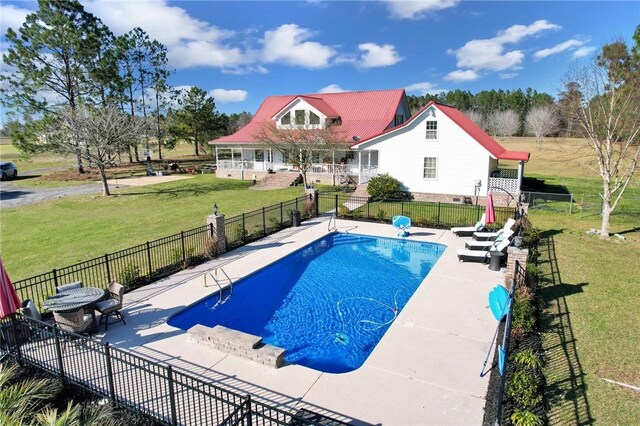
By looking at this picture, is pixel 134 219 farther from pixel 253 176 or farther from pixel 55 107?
pixel 55 107

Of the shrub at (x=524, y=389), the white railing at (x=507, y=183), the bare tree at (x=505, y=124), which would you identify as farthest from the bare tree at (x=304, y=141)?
the bare tree at (x=505, y=124)

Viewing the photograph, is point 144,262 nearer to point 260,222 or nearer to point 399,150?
point 260,222

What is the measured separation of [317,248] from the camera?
17.5 meters

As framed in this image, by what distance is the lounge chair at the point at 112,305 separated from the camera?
9488 millimetres

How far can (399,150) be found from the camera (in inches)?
1078

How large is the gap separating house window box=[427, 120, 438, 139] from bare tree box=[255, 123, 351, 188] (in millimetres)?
6686

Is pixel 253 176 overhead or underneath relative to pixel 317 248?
overhead

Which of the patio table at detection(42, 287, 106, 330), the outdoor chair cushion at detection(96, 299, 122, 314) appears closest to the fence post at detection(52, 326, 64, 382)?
the patio table at detection(42, 287, 106, 330)

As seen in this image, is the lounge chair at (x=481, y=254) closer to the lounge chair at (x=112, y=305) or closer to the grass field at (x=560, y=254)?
the grass field at (x=560, y=254)

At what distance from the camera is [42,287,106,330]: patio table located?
28.1 ft

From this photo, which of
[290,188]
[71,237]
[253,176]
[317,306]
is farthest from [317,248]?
[253,176]

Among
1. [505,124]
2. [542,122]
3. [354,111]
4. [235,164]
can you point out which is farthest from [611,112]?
[505,124]

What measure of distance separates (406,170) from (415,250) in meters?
11.4

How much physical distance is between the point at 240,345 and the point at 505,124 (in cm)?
9354
